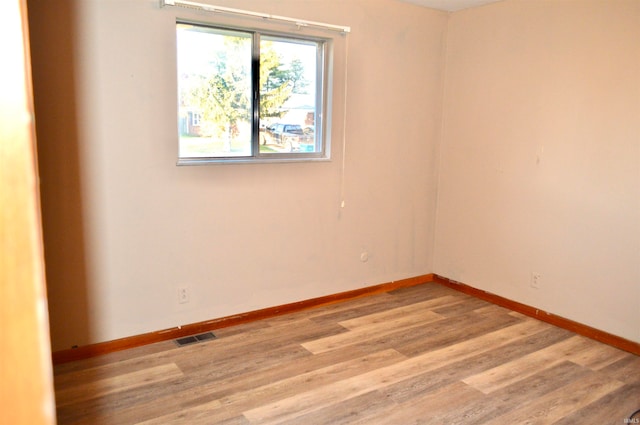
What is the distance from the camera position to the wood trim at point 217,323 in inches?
120

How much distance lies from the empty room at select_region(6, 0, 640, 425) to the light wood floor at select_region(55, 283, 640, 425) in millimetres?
19

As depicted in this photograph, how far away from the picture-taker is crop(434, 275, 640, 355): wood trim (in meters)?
3.34

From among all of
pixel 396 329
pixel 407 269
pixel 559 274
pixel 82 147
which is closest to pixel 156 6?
pixel 82 147

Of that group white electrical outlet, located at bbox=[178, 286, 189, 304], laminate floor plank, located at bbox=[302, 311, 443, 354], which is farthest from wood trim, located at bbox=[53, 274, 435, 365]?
laminate floor plank, located at bbox=[302, 311, 443, 354]

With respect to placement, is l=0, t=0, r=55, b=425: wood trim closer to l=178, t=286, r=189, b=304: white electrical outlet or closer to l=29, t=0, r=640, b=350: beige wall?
l=29, t=0, r=640, b=350: beige wall

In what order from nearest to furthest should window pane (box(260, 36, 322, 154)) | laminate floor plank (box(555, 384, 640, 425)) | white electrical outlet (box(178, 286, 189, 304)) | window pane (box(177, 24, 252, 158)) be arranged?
1. laminate floor plank (box(555, 384, 640, 425))
2. window pane (box(177, 24, 252, 158))
3. white electrical outlet (box(178, 286, 189, 304))
4. window pane (box(260, 36, 322, 154))

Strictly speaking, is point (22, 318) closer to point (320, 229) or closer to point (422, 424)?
point (422, 424)

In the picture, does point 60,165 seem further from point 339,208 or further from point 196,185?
point 339,208

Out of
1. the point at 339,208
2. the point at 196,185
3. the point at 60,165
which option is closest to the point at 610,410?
the point at 339,208

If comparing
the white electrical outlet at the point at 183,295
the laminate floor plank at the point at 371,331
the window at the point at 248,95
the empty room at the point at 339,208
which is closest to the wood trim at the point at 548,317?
the empty room at the point at 339,208

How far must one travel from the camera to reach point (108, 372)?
2877 mm

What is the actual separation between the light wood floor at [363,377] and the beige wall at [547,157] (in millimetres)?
440

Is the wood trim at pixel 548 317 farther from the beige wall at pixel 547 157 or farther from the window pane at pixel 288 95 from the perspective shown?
the window pane at pixel 288 95

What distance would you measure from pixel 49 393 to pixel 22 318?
5.0 inches
